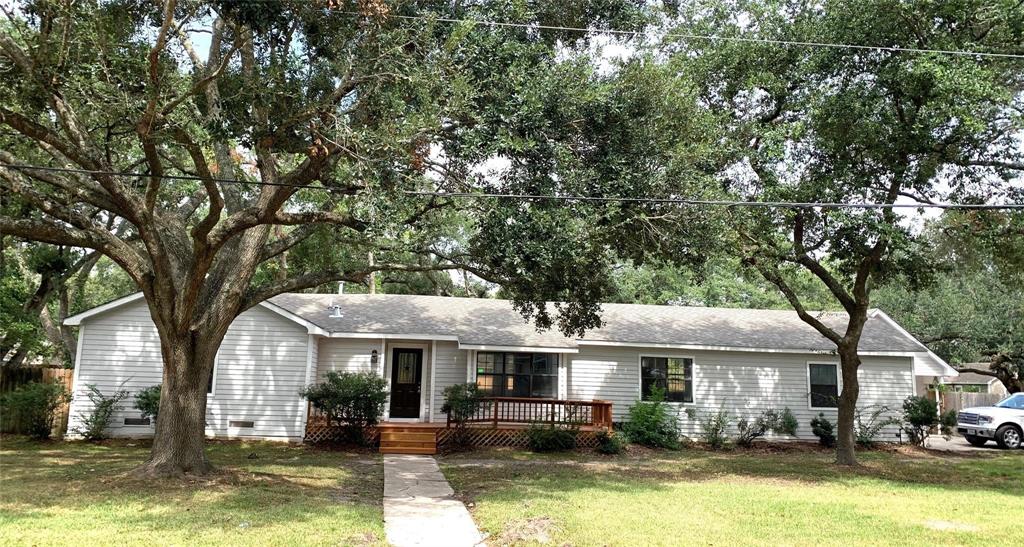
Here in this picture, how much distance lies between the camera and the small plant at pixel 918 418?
18.4m

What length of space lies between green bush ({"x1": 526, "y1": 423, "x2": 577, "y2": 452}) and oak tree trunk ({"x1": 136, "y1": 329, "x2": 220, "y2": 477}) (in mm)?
7498

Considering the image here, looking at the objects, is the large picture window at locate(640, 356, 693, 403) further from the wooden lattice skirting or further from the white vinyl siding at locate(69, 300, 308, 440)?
the white vinyl siding at locate(69, 300, 308, 440)

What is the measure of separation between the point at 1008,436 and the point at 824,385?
5.56 meters

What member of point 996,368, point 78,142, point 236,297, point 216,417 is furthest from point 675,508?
point 996,368

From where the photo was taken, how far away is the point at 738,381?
62.5 ft

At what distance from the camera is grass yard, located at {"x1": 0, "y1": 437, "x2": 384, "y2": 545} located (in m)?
7.21

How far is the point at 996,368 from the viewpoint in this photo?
92.3ft

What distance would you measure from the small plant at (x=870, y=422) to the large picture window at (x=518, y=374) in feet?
27.2

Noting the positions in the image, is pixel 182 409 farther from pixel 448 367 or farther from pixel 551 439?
pixel 551 439

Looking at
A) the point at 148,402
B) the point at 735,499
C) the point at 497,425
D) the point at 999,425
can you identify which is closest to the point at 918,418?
the point at 999,425

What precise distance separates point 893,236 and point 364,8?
9.41 m

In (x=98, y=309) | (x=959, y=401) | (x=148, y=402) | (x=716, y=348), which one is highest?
(x=98, y=309)

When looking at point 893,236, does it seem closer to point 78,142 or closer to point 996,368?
point 78,142

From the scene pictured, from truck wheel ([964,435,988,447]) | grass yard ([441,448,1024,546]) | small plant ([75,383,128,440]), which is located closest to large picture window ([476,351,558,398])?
grass yard ([441,448,1024,546])
